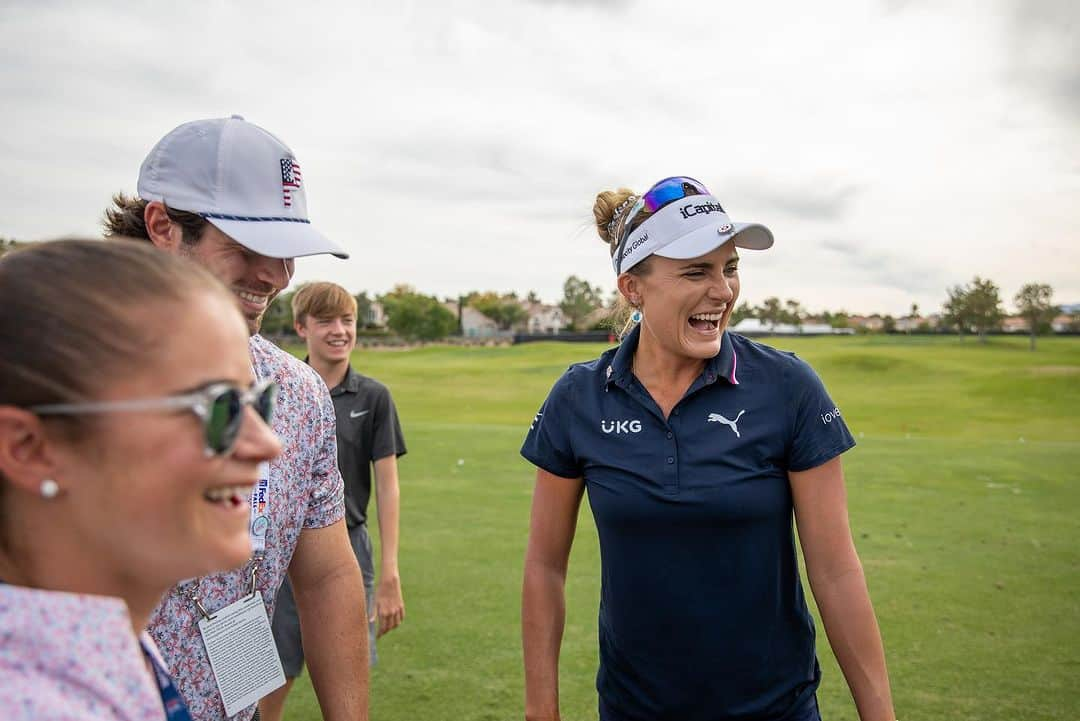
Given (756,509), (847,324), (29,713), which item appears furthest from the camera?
(847,324)

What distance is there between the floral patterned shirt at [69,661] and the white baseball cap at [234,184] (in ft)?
3.28

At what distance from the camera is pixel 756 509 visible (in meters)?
2.39

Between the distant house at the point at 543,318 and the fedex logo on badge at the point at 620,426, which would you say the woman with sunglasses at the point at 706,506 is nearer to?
the fedex logo on badge at the point at 620,426

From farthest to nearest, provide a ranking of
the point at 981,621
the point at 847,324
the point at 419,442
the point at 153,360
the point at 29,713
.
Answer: the point at 847,324, the point at 419,442, the point at 981,621, the point at 153,360, the point at 29,713

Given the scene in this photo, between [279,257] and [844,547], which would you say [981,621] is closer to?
[844,547]

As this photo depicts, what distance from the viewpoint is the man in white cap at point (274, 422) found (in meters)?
1.84

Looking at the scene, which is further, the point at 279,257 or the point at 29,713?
the point at 279,257

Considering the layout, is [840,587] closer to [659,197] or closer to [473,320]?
[659,197]

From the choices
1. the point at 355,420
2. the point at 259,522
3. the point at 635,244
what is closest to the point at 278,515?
the point at 259,522

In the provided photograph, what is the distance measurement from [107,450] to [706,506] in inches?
66.7

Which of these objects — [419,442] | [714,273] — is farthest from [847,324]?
[714,273]

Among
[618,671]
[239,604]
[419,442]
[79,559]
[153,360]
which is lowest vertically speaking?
[419,442]

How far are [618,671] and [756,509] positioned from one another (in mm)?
642

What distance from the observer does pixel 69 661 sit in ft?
3.10
